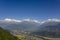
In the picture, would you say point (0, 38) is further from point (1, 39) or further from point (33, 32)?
point (33, 32)

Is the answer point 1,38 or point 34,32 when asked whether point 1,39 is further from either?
point 34,32

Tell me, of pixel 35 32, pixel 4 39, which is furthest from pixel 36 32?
pixel 4 39

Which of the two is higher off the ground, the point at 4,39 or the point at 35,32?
the point at 35,32

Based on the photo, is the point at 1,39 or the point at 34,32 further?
the point at 34,32

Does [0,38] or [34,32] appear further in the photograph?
[34,32]

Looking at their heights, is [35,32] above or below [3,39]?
above

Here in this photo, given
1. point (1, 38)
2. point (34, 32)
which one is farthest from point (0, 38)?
point (34, 32)

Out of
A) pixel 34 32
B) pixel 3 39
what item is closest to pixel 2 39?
pixel 3 39

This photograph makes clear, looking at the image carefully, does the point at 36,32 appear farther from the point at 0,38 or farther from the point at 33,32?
the point at 0,38
